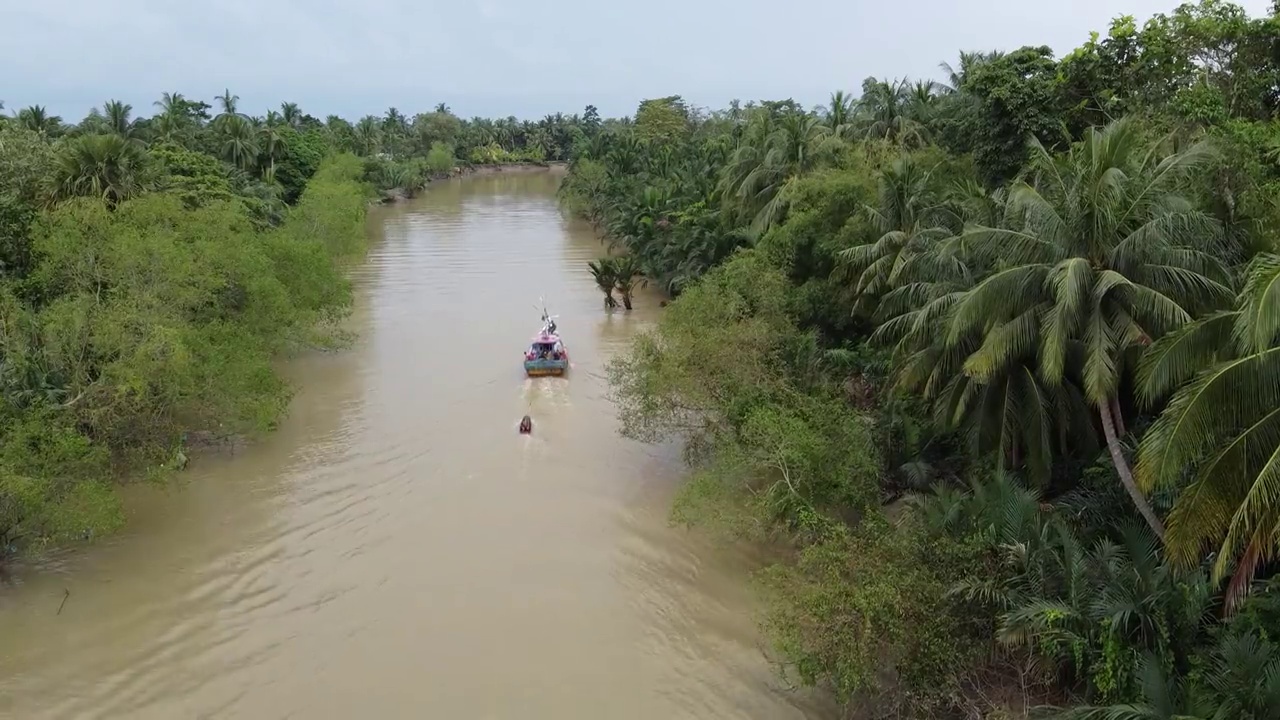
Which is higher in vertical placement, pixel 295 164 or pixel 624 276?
pixel 295 164

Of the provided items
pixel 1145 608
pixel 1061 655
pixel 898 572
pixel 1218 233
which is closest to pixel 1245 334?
pixel 1145 608

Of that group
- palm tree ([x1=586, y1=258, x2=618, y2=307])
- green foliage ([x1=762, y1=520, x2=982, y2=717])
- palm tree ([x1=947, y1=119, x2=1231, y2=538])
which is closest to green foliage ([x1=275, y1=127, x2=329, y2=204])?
palm tree ([x1=586, y1=258, x2=618, y2=307])

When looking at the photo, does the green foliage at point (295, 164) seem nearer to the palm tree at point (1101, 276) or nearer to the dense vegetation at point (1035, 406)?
the dense vegetation at point (1035, 406)

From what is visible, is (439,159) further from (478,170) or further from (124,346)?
(124,346)

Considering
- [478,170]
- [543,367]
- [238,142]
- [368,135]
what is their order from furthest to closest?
[478,170], [368,135], [238,142], [543,367]

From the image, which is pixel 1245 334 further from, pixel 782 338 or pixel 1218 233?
pixel 782 338

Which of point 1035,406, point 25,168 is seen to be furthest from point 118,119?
point 1035,406

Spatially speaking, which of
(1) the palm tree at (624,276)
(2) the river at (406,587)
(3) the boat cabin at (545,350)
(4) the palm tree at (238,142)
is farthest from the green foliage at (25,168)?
(4) the palm tree at (238,142)
